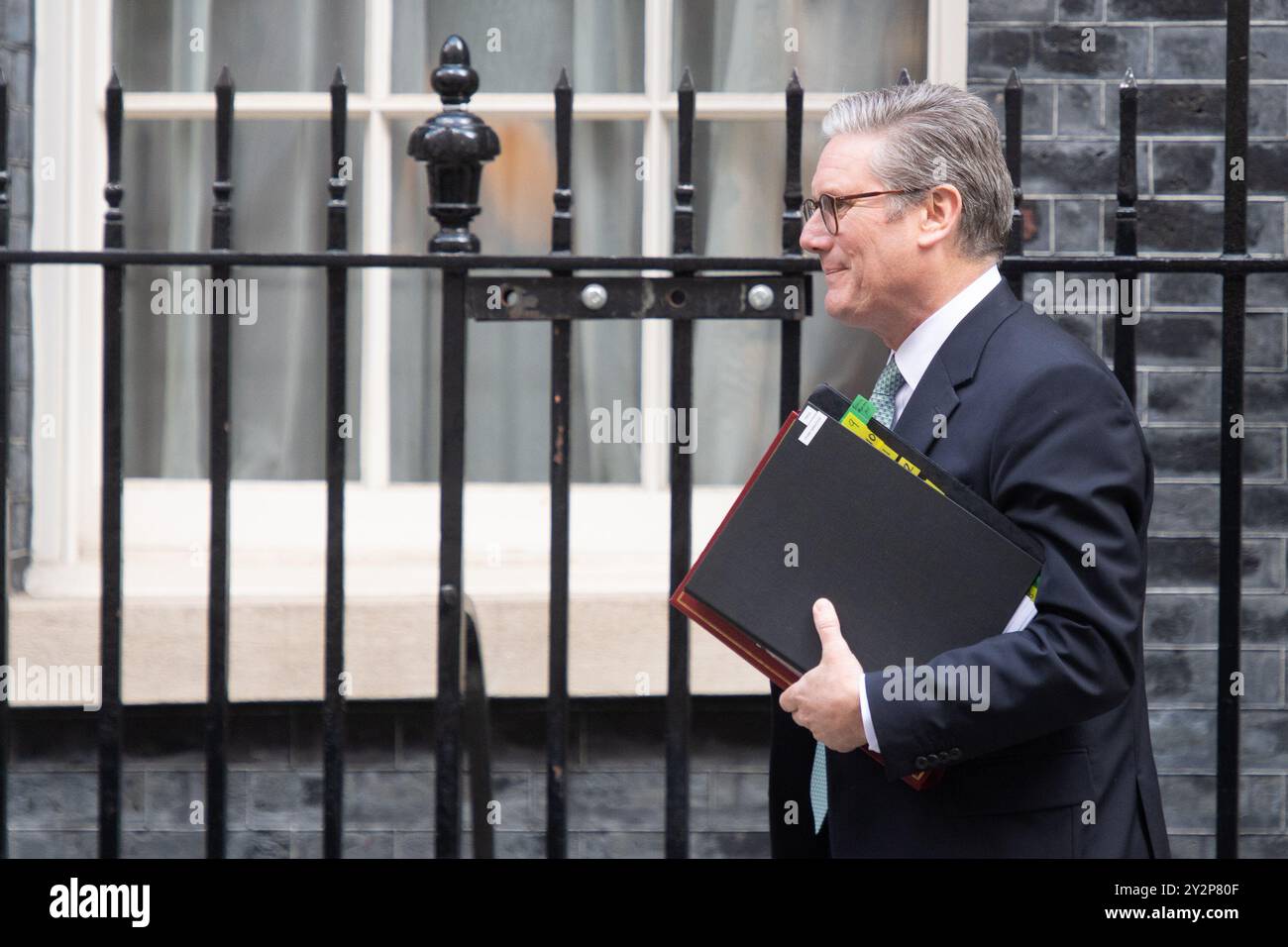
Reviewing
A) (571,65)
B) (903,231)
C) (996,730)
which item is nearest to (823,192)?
(903,231)

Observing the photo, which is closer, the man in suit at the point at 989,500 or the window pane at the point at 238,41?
the man in suit at the point at 989,500

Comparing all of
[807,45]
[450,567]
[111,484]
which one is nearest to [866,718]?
[450,567]

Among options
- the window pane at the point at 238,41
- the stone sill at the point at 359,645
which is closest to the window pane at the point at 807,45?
the window pane at the point at 238,41

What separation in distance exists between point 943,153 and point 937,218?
0.09 meters

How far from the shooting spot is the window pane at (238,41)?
375cm

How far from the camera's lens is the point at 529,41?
3781 millimetres

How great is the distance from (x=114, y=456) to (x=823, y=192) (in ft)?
4.07

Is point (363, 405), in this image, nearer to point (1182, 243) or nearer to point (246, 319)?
point (246, 319)

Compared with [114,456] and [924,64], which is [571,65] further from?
[114,456]

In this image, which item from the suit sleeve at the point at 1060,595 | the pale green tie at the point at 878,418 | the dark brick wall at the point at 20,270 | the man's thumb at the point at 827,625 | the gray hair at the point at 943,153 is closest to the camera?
the suit sleeve at the point at 1060,595

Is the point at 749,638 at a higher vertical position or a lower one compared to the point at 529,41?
lower

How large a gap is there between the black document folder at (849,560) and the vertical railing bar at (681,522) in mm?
415

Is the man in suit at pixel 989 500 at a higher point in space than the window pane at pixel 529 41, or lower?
lower

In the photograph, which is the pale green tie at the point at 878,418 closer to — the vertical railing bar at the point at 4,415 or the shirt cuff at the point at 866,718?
the shirt cuff at the point at 866,718
